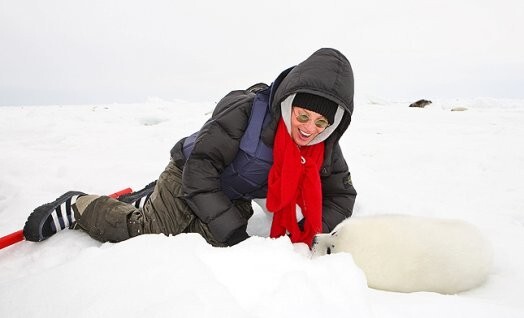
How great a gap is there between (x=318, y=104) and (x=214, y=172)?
1.99 feet

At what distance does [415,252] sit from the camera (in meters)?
1.20

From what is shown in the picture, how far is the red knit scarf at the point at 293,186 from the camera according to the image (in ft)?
4.96

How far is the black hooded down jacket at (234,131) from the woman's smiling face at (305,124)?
0.32 feet

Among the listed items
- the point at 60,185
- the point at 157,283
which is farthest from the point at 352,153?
the point at 157,283

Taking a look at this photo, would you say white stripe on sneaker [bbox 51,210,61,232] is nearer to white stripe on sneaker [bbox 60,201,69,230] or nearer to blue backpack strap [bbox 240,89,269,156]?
white stripe on sneaker [bbox 60,201,69,230]

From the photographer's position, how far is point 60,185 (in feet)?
8.04

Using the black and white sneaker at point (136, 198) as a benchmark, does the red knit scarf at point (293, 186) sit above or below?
above

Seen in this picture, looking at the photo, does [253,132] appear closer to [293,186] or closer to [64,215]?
[293,186]

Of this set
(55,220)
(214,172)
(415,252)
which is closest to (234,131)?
(214,172)

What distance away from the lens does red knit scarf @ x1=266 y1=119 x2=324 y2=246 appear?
151cm

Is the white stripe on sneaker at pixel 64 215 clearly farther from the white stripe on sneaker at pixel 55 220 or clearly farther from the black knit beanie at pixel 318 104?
the black knit beanie at pixel 318 104

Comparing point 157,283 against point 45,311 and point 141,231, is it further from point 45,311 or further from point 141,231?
point 141,231

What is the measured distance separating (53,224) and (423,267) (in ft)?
5.85

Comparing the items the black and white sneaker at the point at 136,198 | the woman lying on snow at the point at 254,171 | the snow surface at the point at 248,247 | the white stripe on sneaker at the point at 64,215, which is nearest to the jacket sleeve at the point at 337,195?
the woman lying on snow at the point at 254,171
